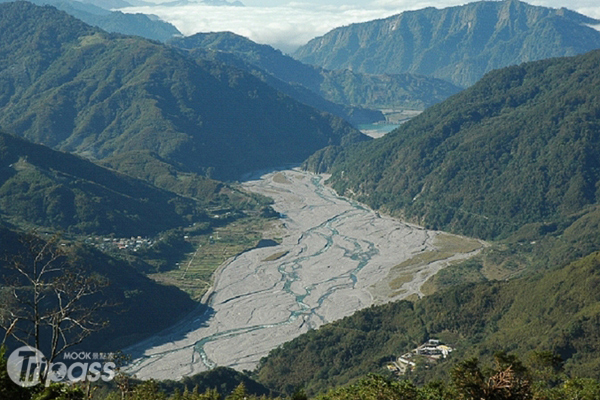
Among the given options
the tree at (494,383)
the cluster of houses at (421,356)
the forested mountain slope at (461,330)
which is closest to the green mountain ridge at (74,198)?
the forested mountain slope at (461,330)

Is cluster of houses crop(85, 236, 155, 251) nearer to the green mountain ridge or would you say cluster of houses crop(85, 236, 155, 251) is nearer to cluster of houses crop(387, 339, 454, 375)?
the green mountain ridge

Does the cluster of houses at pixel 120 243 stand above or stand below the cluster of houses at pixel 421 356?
below

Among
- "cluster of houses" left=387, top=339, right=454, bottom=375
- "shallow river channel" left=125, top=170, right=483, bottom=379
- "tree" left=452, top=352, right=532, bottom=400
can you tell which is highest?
"tree" left=452, top=352, right=532, bottom=400

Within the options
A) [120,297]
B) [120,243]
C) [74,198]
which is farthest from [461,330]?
[74,198]

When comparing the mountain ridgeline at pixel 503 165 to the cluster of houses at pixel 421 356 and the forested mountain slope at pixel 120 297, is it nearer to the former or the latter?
the forested mountain slope at pixel 120 297

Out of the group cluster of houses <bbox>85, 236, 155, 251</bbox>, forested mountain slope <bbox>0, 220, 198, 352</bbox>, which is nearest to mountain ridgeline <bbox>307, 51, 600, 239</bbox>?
cluster of houses <bbox>85, 236, 155, 251</bbox>

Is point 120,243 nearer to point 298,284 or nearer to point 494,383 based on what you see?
point 298,284
